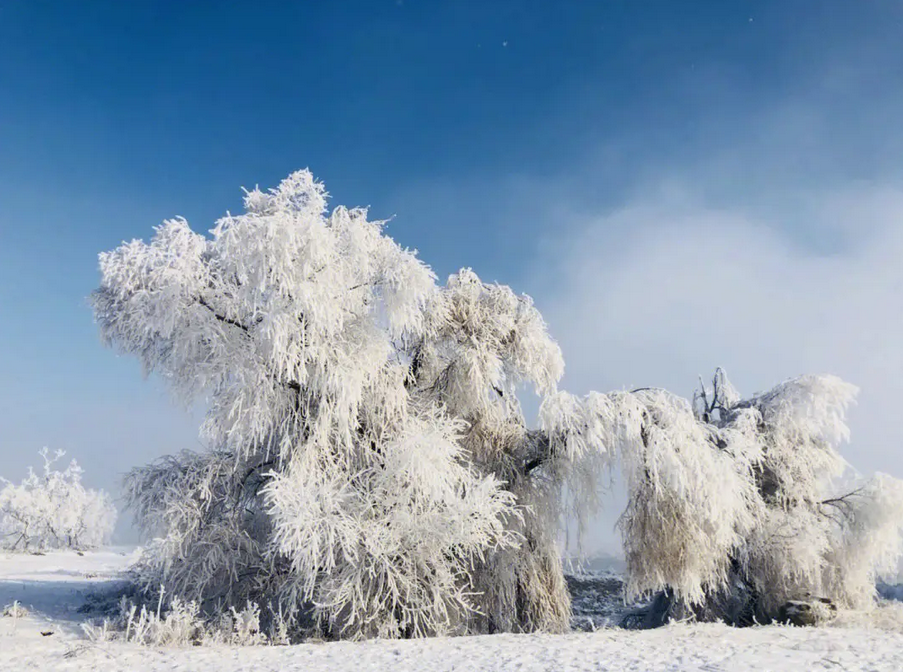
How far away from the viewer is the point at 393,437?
10.0m

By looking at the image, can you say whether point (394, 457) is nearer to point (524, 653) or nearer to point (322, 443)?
point (322, 443)

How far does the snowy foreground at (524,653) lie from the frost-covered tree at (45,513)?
25.7 meters

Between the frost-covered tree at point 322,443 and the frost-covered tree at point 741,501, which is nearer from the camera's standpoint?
the frost-covered tree at point 322,443

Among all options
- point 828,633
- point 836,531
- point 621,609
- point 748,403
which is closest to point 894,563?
point 836,531

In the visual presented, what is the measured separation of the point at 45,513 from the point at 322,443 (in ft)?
88.6

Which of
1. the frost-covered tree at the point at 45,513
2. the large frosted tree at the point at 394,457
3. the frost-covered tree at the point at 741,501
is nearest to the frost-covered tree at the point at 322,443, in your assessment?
the large frosted tree at the point at 394,457

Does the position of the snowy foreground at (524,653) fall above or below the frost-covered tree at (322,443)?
below

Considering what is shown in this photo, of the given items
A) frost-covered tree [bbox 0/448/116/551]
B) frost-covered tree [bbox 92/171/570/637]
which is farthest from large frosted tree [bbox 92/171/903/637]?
frost-covered tree [bbox 0/448/116/551]

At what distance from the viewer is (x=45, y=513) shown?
98.5 ft

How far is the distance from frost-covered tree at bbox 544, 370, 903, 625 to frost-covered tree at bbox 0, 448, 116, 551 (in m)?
27.9

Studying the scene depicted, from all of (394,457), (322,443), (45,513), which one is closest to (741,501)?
(394,457)

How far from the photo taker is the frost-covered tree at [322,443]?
29.6 feet

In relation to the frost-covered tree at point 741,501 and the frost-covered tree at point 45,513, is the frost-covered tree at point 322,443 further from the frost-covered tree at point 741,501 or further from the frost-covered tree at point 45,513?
the frost-covered tree at point 45,513

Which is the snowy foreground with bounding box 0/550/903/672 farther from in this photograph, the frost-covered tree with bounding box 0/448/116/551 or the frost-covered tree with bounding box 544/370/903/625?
the frost-covered tree with bounding box 0/448/116/551
